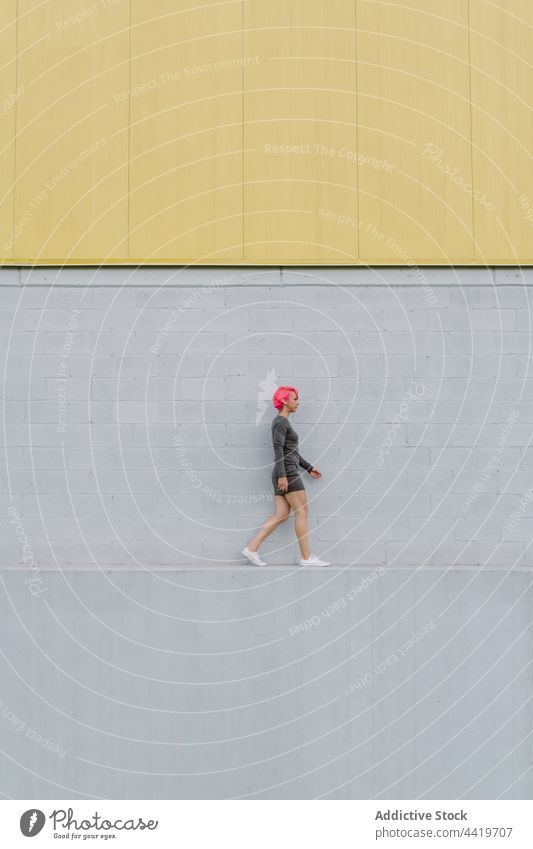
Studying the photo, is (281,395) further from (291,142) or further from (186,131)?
(186,131)

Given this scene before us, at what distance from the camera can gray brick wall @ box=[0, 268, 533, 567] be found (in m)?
8.61

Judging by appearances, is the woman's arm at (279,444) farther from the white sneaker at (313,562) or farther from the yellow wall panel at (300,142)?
the yellow wall panel at (300,142)

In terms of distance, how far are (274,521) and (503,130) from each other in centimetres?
442

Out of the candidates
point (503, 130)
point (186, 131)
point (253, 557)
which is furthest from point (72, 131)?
point (253, 557)

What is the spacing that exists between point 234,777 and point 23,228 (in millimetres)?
5631

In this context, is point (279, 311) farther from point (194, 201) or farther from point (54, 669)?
point (54, 669)

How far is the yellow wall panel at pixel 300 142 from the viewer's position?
28.4 feet

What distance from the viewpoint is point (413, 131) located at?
343 inches

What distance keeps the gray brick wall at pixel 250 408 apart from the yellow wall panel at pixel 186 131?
391mm

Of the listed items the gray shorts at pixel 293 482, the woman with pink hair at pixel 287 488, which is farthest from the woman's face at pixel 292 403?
the gray shorts at pixel 293 482

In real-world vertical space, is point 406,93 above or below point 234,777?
above
